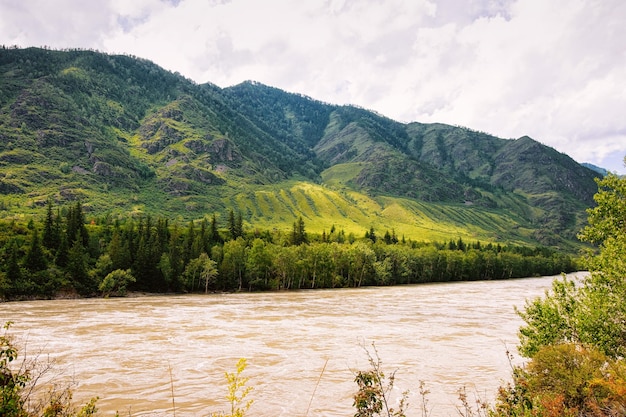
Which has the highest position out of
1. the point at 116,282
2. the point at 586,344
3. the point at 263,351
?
the point at 586,344

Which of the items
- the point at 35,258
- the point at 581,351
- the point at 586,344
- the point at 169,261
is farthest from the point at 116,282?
the point at 581,351

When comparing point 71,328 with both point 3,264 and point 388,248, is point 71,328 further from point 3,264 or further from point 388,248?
point 388,248

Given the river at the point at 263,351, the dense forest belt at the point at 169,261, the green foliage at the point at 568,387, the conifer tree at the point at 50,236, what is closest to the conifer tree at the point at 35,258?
the dense forest belt at the point at 169,261

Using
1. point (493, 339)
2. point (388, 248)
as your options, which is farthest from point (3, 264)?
point (388, 248)

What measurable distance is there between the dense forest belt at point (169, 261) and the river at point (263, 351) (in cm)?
1594

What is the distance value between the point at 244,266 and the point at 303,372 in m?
87.6

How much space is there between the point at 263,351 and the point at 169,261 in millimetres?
75386

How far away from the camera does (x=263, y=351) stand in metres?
41.6

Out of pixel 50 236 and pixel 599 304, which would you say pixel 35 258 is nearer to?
pixel 50 236

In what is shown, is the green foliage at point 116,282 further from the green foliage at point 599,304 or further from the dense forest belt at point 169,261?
the green foliage at point 599,304

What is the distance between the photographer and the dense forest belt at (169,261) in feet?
303

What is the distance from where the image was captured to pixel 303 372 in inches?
1335

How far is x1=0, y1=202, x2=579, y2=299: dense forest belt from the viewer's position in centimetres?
9250

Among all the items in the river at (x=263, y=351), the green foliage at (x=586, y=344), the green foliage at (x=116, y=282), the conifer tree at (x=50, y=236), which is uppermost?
the conifer tree at (x=50, y=236)
